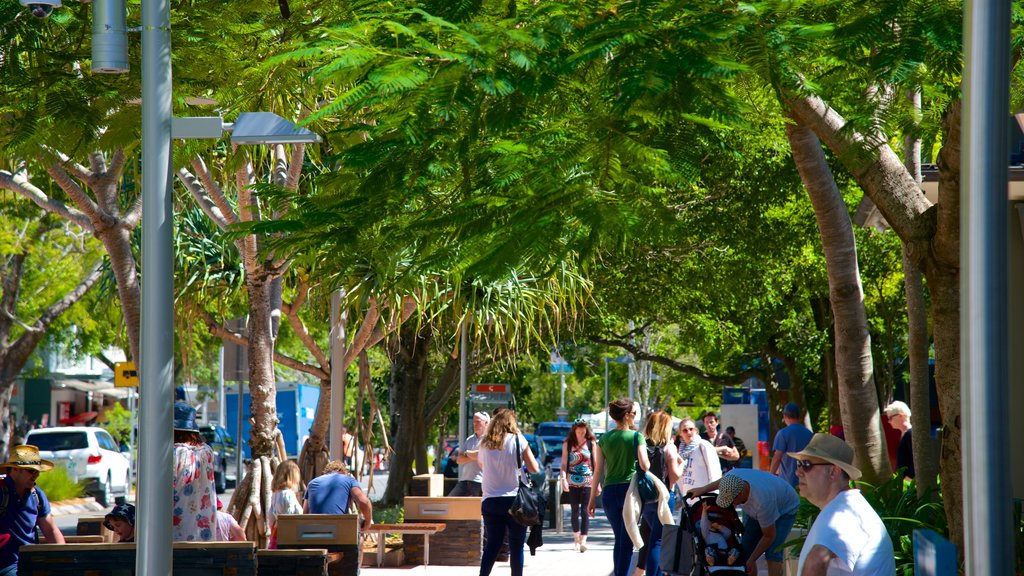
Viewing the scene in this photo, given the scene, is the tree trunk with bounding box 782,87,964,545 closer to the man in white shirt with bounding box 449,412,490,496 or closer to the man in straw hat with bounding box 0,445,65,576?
the man in straw hat with bounding box 0,445,65,576

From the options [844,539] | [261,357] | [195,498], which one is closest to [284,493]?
[261,357]

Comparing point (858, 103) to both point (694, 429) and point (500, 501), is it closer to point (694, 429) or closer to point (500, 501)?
point (500, 501)

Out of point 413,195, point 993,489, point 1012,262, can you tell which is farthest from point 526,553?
point 993,489

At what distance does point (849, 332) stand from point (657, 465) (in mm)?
2447

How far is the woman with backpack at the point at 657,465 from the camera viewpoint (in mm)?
11445

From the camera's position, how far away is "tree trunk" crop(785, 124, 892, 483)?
10250 mm

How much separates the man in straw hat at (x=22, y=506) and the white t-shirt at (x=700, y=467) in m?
6.10

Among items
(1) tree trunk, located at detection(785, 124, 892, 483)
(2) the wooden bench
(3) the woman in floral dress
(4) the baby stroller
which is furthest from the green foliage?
(4) the baby stroller

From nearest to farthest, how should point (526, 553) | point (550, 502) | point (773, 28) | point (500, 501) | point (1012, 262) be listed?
point (773, 28) < point (500, 501) < point (1012, 262) < point (526, 553) < point (550, 502)

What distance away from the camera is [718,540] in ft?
27.9

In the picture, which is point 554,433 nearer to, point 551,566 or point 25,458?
point 551,566

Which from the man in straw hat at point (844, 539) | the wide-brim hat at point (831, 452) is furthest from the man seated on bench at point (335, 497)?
the man in straw hat at point (844, 539)

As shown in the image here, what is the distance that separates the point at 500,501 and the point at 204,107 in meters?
4.23

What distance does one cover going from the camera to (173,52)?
9.48 meters
